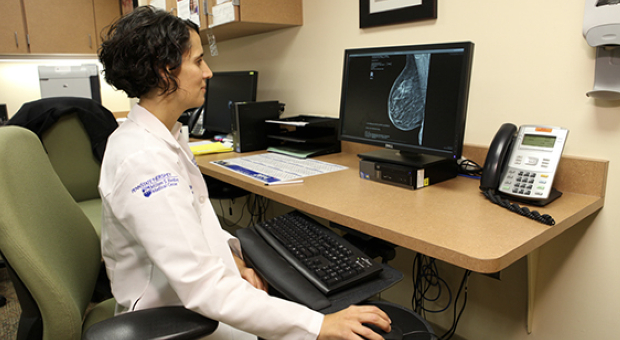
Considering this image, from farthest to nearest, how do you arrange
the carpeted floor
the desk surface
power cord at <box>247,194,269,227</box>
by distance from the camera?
power cord at <box>247,194,269,227</box>
the carpeted floor
the desk surface

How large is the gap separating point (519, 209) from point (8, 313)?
7.63ft

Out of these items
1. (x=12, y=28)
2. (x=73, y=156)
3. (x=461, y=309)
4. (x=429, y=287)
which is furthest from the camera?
(x=12, y=28)

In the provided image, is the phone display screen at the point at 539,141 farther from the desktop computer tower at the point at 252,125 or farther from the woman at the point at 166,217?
the desktop computer tower at the point at 252,125

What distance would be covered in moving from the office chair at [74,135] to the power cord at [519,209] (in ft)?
5.54

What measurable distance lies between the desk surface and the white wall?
0.34 ft

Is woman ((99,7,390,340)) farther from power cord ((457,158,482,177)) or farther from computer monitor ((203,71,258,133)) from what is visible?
computer monitor ((203,71,258,133))

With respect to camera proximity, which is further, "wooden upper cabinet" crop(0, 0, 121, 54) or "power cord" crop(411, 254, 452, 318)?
"wooden upper cabinet" crop(0, 0, 121, 54)

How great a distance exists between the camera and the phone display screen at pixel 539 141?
111cm

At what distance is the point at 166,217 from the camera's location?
725 millimetres

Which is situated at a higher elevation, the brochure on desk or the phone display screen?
the phone display screen

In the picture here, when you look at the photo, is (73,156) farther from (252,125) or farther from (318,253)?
(318,253)

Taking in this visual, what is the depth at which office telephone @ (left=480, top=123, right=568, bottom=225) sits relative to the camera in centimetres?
107

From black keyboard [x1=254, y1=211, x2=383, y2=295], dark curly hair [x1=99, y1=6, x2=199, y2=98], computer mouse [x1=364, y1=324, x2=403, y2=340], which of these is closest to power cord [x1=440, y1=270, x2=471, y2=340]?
black keyboard [x1=254, y1=211, x2=383, y2=295]

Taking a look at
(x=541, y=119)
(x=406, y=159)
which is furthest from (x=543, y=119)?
(x=406, y=159)
